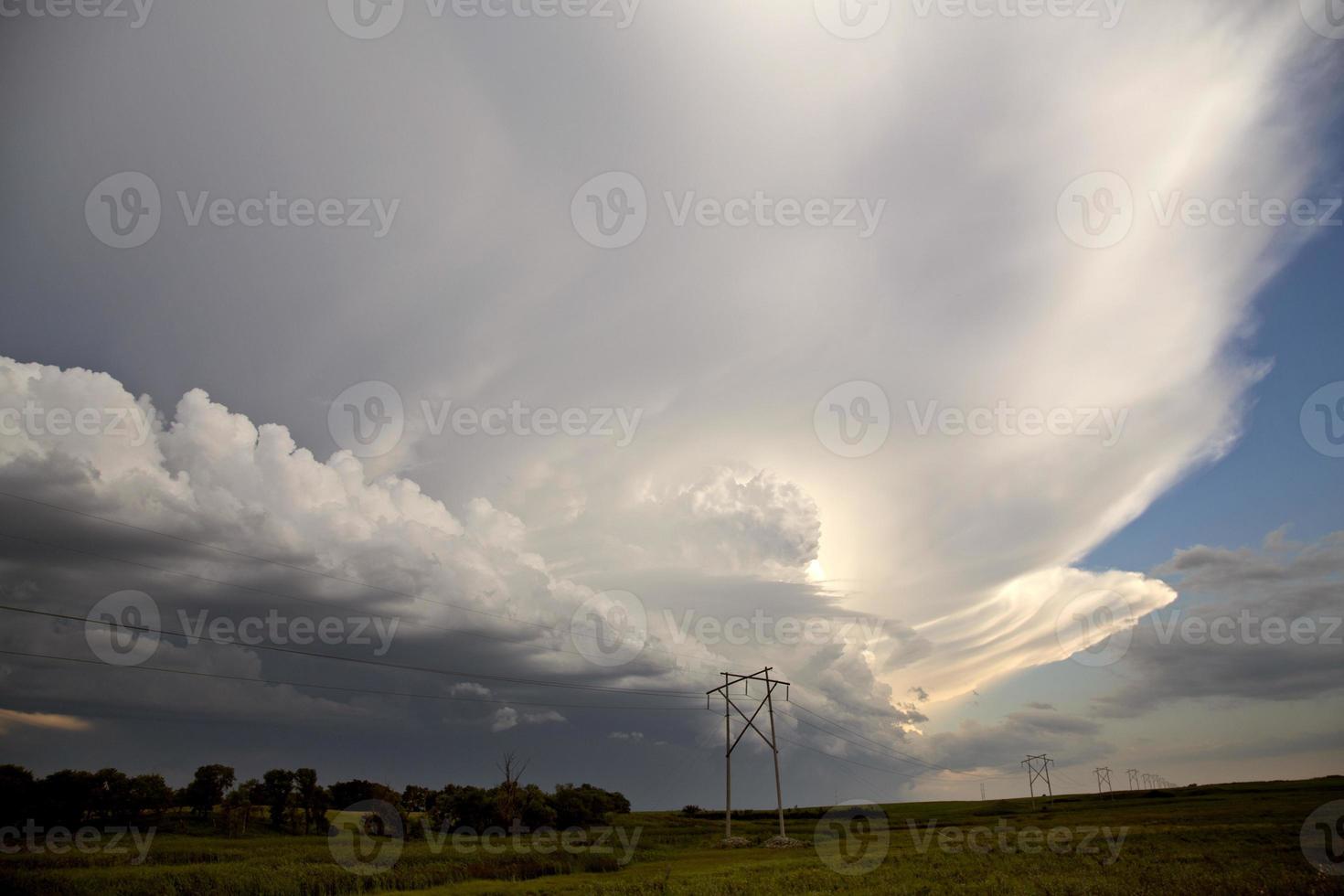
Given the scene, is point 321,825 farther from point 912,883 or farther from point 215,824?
point 912,883

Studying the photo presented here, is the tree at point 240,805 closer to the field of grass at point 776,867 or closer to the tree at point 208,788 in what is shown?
the tree at point 208,788

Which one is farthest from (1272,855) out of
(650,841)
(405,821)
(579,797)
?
(405,821)

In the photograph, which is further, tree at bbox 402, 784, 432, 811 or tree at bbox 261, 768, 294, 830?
tree at bbox 402, 784, 432, 811

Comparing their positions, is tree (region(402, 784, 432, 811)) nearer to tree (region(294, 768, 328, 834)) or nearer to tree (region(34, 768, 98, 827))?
tree (region(294, 768, 328, 834))

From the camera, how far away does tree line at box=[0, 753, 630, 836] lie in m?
107

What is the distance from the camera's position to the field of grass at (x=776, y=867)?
146ft

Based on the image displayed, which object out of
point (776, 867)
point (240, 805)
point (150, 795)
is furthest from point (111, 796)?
point (776, 867)

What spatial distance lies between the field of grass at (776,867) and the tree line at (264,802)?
25345mm

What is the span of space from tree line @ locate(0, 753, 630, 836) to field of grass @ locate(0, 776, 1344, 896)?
83.2ft

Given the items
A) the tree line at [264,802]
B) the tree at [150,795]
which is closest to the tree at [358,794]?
the tree line at [264,802]

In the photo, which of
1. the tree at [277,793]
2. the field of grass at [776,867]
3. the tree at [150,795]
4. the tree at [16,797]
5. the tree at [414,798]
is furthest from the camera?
the tree at [414,798]

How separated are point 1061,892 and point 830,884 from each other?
14331 mm

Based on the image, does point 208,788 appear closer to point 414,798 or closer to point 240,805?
point 240,805

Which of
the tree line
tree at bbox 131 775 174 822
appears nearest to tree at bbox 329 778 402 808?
the tree line
